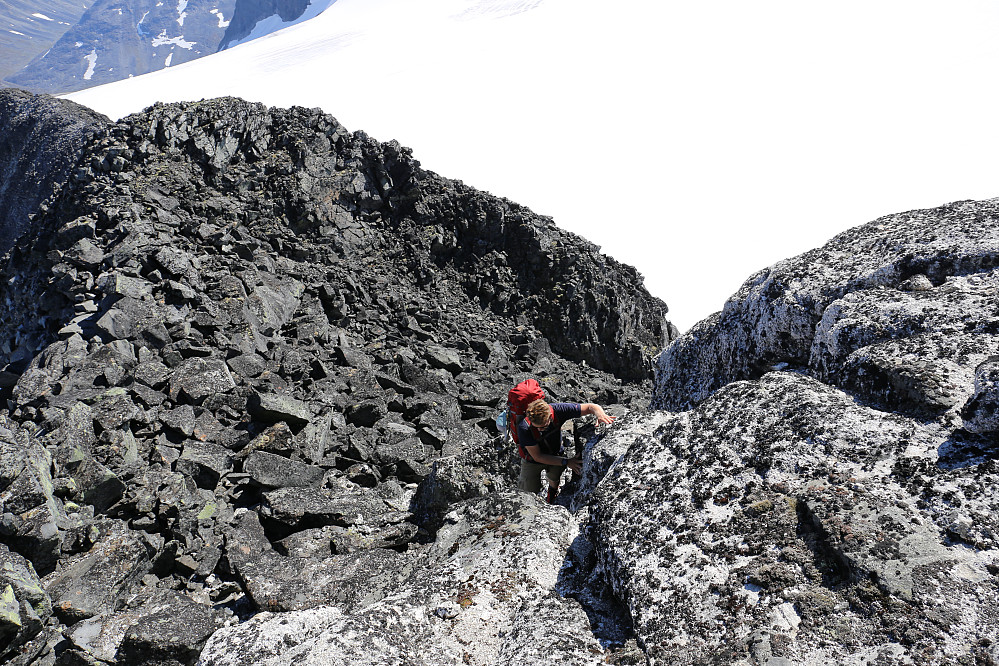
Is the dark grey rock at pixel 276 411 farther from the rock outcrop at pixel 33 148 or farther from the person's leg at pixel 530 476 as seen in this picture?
the rock outcrop at pixel 33 148

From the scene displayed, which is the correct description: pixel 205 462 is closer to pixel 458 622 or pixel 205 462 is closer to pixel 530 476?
pixel 530 476

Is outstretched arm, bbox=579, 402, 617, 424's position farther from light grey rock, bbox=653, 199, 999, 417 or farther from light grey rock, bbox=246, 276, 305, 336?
light grey rock, bbox=246, 276, 305, 336

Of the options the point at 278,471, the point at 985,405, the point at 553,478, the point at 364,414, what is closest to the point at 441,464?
the point at 553,478

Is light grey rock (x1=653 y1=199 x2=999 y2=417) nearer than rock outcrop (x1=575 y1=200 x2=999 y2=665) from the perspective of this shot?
No

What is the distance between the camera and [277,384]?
13578 mm

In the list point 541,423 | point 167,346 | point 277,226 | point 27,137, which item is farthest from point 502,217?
point 27,137

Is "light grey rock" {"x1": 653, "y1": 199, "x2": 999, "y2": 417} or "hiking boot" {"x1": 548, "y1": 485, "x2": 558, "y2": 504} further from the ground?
"light grey rock" {"x1": 653, "y1": 199, "x2": 999, "y2": 417}

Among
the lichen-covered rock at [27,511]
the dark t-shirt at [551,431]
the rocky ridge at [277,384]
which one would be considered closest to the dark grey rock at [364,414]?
the rocky ridge at [277,384]

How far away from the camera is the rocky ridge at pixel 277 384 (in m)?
6.00

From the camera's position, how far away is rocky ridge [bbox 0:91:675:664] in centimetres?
600

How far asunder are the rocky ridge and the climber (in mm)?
860

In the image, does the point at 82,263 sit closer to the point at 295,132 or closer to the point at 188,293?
the point at 188,293

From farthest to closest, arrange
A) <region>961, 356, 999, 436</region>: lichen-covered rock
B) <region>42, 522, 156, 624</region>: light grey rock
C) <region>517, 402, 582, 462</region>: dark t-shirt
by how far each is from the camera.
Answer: <region>42, 522, 156, 624</region>: light grey rock
<region>517, 402, 582, 462</region>: dark t-shirt
<region>961, 356, 999, 436</region>: lichen-covered rock

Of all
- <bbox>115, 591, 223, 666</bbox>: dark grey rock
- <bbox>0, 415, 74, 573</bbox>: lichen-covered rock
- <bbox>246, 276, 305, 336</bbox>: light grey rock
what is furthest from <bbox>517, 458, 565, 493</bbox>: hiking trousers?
<bbox>246, 276, 305, 336</bbox>: light grey rock
